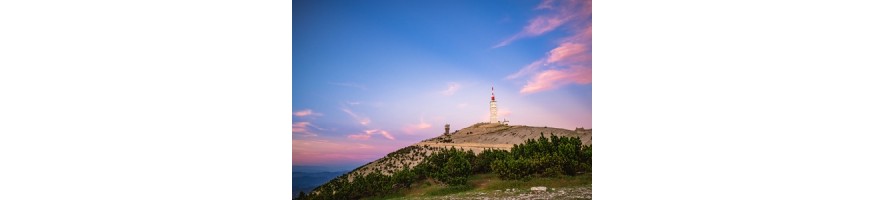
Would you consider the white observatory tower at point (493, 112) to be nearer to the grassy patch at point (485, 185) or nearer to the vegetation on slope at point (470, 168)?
the vegetation on slope at point (470, 168)

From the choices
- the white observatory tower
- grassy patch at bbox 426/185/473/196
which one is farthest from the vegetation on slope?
the white observatory tower

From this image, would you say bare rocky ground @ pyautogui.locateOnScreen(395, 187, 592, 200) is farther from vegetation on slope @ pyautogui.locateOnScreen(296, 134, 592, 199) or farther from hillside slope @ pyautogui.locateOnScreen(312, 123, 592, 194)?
hillside slope @ pyautogui.locateOnScreen(312, 123, 592, 194)

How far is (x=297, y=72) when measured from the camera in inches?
185

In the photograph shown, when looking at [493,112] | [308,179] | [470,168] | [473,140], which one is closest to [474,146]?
[473,140]

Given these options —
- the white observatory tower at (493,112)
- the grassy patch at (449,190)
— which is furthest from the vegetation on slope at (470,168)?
the white observatory tower at (493,112)

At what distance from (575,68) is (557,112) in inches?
13.9

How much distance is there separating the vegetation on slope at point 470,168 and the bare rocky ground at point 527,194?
10 cm

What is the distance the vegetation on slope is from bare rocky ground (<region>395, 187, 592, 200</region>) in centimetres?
10

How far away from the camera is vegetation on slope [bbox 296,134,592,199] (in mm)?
4648

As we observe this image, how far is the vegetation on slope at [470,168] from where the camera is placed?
15.3ft
